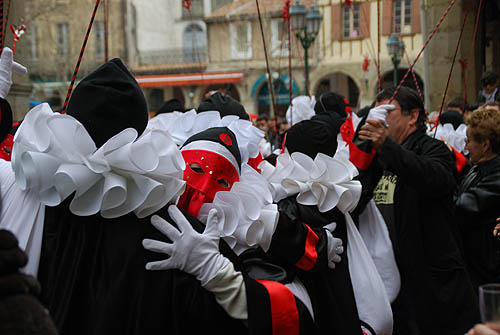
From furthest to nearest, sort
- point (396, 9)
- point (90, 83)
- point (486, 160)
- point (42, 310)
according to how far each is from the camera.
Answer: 1. point (396, 9)
2. point (486, 160)
3. point (90, 83)
4. point (42, 310)

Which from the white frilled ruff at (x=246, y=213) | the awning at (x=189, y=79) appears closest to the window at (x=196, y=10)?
the awning at (x=189, y=79)

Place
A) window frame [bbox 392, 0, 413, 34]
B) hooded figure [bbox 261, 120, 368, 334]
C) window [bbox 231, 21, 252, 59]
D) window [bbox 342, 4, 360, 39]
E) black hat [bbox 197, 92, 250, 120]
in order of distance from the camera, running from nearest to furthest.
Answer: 1. hooded figure [bbox 261, 120, 368, 334]
2. black hat [bbox 197, 92, 250, 120]
3. window frame [bbox 392, 0, 413, 34]
4. window [bbox 342, 4, 360, 39]
5. window [bbox 231, 21, 252, 59]

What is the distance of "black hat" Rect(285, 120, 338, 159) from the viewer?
298 cm

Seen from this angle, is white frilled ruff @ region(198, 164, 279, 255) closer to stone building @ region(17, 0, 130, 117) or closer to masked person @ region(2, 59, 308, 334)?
masked person @ region(2, 59, 308, 334)

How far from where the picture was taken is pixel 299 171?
2760mm

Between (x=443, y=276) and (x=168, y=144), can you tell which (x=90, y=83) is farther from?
(x=443, y=276)

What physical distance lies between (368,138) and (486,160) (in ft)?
3.23

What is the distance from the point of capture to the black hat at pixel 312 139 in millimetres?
2980

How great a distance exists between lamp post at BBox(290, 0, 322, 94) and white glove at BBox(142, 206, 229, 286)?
290 inches

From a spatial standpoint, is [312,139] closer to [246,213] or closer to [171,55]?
[246,213]

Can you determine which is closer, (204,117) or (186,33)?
(204,117)

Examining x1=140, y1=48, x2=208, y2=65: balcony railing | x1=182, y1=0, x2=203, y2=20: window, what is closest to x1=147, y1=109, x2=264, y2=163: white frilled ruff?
x1=140, y1=48, x2=208, y2=65: balcony railing

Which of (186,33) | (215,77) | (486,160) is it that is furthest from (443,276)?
(186,33)

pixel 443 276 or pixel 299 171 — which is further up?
pixel 299 171
